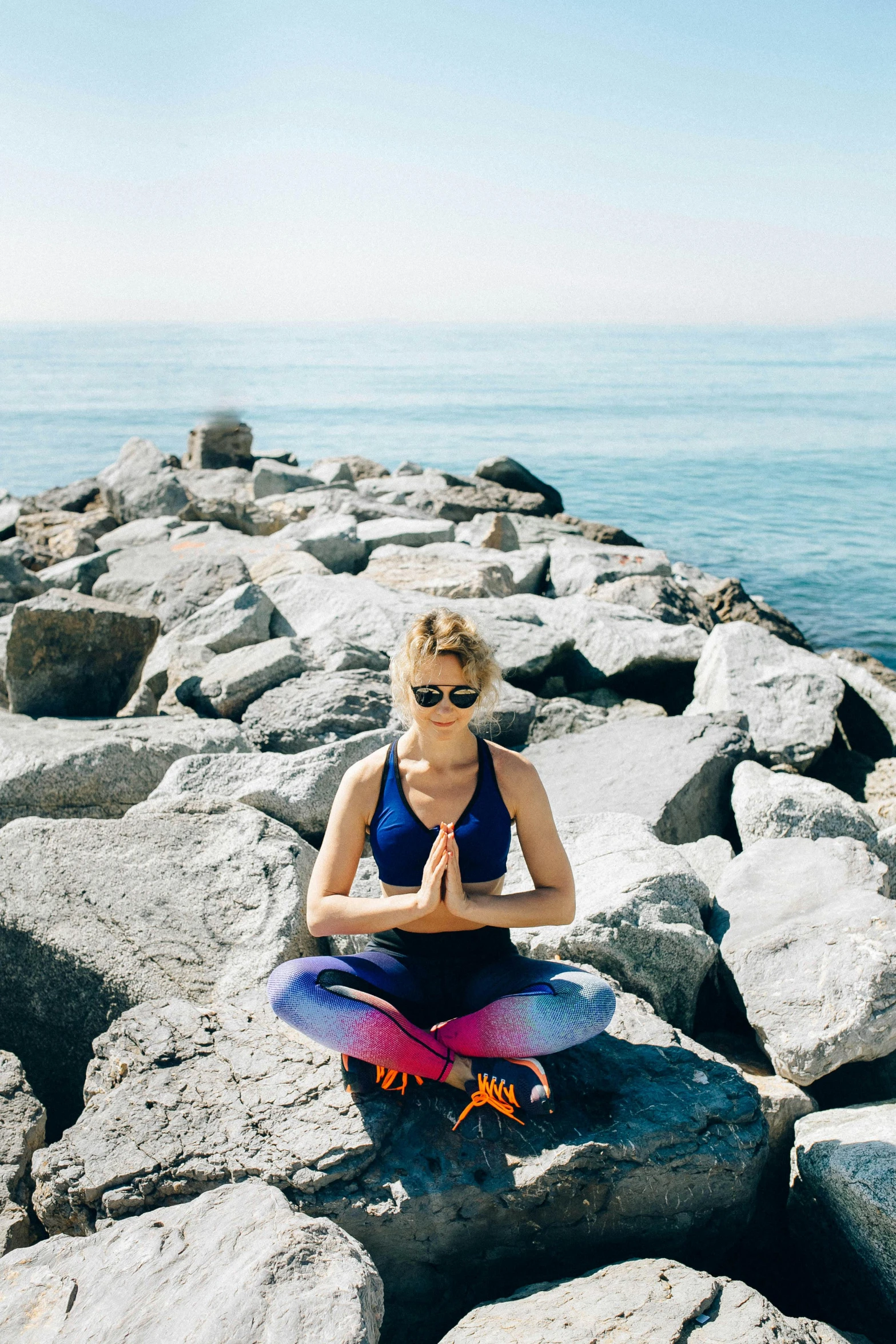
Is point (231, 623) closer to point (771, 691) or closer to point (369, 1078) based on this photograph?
point (771, 691)

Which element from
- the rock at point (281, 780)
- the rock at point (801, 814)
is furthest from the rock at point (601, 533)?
the rock at point (281, 780)

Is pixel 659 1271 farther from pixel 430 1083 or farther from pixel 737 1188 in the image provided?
pixel 430 1083

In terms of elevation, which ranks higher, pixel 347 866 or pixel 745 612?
pixel 347 866

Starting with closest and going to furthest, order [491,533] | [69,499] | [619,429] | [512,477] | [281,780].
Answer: [281,780] → [491,533] → [69,499] → [512,477] → [619,429]

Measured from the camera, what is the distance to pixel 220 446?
19.9 meters

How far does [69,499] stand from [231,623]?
34.6 feet

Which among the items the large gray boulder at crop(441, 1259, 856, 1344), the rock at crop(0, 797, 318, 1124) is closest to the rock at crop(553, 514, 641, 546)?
the rock at crop(0, 797, 318, 1124)

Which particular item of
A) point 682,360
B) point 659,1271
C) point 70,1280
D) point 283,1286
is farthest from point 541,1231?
point 682,360

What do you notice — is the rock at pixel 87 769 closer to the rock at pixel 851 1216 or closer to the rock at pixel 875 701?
the rock at pixel 851 1216

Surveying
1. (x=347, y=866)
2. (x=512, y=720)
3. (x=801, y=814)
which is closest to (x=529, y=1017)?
(x=347, y=866)

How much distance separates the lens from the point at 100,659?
6.93m

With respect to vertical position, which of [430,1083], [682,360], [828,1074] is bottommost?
[828,1074]

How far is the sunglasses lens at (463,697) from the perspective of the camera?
3.14 meters

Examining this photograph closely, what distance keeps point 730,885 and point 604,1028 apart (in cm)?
142
